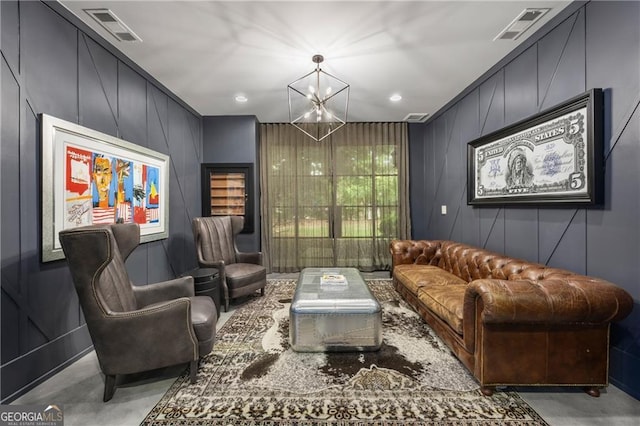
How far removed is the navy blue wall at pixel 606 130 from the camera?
175cm

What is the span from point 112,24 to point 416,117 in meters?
4.29

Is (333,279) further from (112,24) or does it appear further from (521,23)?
(112,24)

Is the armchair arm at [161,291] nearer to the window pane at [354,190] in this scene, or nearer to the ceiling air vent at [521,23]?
the window pane at [354,190]

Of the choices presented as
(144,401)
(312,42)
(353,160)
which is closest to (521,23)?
(312,42)

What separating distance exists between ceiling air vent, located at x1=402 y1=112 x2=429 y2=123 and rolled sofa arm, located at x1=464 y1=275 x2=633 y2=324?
143 inches

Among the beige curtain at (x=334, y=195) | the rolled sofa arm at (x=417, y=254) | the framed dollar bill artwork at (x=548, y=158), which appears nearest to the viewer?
the framed dollar bill artwork at (x=548, y=158)

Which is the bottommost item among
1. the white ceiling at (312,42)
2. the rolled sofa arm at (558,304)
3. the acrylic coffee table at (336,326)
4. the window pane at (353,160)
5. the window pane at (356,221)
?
the acrylic coffee table at (336,326)

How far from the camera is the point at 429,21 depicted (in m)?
2.31

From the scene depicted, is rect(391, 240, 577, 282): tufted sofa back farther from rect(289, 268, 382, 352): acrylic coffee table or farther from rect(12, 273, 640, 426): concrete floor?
rect(289, 268, 382, 352): acrylic coffee table

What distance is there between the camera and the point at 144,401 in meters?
1.73

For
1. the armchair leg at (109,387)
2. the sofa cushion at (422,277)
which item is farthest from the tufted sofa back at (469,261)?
the armchair leg at (109,387)

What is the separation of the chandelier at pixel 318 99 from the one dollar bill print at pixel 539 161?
179 cm

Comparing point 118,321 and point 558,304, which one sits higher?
point 558,304

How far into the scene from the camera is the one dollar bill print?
2098mm
